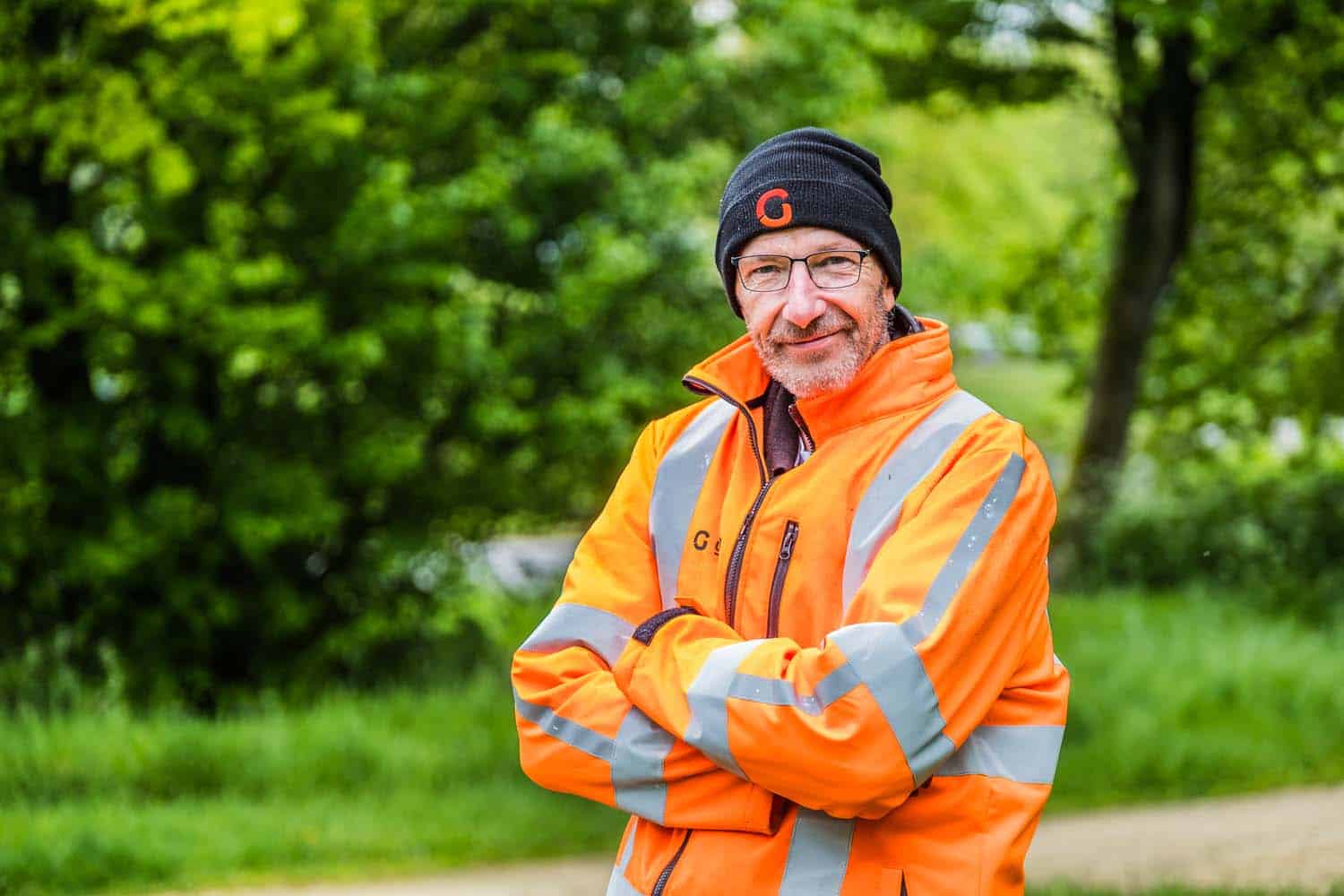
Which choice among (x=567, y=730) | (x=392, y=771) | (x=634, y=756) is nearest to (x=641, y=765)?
(x=634, y=756)

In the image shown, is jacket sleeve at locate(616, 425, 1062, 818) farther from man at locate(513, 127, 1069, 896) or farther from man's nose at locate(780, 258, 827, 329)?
man's nose at locate(780, 258, 827, 329)

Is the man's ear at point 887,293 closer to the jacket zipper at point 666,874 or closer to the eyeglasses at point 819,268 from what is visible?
the eyeglasses at point 819,268

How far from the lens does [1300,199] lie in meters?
13.4

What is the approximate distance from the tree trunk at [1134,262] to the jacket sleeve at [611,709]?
10.5 metres

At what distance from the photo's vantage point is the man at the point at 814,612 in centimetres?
220

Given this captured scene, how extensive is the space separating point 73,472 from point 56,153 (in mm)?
2168

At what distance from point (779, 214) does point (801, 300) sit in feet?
0.46

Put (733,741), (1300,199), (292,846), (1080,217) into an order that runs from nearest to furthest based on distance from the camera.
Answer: (733,741), (292,846), (1300,199), (1080,217)

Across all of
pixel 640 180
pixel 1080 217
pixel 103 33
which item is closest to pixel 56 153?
pixel 103 33

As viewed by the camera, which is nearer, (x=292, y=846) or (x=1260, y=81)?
(x=292, y=846)

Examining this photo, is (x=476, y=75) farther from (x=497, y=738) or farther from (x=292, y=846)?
(x=292, y=846)

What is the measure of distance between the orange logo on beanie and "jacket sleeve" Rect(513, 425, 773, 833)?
1.50 feet

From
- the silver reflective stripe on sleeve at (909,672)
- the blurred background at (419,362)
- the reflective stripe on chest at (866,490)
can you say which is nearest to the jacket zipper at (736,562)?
the reflective stripe on chest at (866,490)

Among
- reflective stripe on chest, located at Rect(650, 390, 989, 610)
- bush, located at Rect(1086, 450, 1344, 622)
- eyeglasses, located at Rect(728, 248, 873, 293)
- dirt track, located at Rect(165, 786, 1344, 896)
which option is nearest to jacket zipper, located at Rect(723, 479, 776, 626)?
reflective stripe on chest, located at Rect(650, 390, 989, 610)
